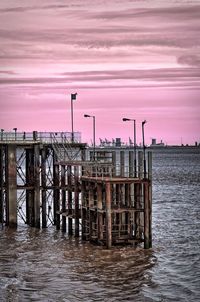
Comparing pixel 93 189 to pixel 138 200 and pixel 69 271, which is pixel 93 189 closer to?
pixel 138 200

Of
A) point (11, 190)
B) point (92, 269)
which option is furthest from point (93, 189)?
point (11, 190)

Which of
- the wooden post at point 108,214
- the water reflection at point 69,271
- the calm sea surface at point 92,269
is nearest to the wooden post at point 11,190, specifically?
the calm sea surface at point 92,269

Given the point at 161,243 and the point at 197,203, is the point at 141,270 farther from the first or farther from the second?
the point at 197,203

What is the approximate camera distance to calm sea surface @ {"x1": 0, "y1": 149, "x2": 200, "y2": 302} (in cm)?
3350

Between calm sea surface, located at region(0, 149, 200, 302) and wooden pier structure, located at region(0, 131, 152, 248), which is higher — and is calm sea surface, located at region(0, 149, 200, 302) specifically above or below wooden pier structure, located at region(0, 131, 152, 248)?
below

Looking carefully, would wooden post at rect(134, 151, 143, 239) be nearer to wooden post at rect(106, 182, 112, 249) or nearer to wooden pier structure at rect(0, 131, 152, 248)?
wooden pier structure at rect(0, 131, 152, 248)

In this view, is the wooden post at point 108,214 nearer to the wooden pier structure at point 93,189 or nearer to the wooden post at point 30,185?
the wooden pier structure at point 93,189

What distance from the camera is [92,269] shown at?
1496 inches

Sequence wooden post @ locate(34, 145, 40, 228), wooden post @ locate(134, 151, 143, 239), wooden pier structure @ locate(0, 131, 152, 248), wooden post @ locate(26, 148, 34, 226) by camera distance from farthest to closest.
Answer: wooden post @ locate(26, 148, 34, 226)
wooden post @ locate(34, 145, 40, 228)
wooden post @ locate(134, 151, 143, 239)
wooden pier structure @ locate(0, 131, 152, 248)

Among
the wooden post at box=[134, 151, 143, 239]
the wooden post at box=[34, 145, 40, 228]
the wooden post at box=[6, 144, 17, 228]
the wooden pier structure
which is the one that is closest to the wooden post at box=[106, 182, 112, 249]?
the wooden pier structure

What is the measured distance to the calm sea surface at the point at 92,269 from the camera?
33.5 meters

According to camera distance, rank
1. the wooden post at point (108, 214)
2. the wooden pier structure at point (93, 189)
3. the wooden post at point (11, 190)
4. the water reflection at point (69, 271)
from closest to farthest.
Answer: the water reflection at point (69, 271) < the wooden post at point (108, 214) < the wooden pier structure at point (93, 189) < the wooden post at point (11, 190)

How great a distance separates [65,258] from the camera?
135 feet

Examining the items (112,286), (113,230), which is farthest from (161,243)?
(112,286)
